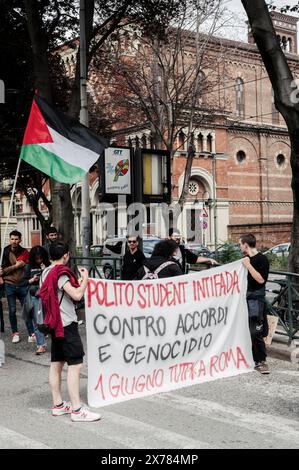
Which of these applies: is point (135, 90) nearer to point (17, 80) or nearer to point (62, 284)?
point (17, 80)

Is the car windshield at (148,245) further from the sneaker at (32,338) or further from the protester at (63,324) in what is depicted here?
the protester at (63,324)

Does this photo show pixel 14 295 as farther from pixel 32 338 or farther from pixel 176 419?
pixel 176 419

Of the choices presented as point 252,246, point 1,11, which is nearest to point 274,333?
point 252,246

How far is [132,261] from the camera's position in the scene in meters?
10.2

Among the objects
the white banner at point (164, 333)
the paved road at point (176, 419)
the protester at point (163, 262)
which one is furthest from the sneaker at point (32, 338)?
the white banner at point (164, 333)

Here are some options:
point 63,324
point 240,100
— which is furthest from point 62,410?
point 240,100

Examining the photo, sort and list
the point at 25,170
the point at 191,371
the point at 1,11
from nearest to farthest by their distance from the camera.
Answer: the point at 191,371
the point at 1,11
the point at 25,170

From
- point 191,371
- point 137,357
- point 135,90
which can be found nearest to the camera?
point 137,357

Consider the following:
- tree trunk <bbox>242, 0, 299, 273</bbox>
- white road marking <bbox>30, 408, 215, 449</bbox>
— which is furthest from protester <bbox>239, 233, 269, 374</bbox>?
tree trunk <bbox>242, 0, 299, 273</bbox>

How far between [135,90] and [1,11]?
957 cm

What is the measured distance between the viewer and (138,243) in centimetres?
1041

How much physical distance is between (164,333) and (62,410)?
1669mm

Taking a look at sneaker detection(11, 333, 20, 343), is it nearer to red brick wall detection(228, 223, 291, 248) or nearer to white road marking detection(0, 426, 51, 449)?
white road marking detection(0, 426, 51, 449)

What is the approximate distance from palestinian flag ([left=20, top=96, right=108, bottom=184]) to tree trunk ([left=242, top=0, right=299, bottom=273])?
3731 mm
